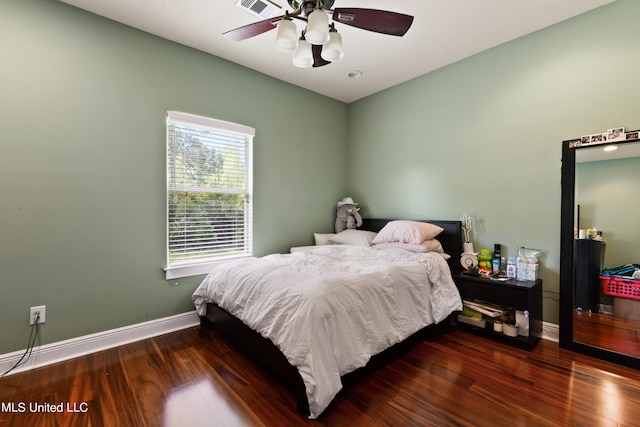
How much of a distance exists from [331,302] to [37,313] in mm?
2248

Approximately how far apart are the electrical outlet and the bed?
108 centimetres

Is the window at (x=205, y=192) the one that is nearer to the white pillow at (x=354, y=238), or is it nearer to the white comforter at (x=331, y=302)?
the white comforter at (x=331, y=302)

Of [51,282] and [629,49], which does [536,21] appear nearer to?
[629,49]

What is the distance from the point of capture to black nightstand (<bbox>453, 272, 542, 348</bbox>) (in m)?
2.29

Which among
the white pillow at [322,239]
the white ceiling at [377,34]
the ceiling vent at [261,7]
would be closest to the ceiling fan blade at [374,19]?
the white ceiling at [377,34]

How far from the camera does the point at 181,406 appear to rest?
64.7 inches

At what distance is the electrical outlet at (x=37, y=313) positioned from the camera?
2.08m

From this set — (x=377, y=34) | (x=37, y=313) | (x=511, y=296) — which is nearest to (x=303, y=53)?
(x=377, y=34)

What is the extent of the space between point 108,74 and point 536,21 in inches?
146

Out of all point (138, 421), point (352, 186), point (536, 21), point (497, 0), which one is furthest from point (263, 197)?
point (536, 21)

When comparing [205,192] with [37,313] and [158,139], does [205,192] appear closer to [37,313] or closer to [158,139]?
[158,139]

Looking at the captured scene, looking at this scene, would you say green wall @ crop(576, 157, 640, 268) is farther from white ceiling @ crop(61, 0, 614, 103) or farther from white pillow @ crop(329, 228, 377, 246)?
white pillow @ crop(329, 228, 377, 246)

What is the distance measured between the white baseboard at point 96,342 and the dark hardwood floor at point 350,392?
0.08m

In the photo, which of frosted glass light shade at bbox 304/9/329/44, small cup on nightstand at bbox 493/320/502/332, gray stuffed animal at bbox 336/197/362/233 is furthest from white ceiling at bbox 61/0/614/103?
small cup on nightstand at bbox 493/320/502/332
